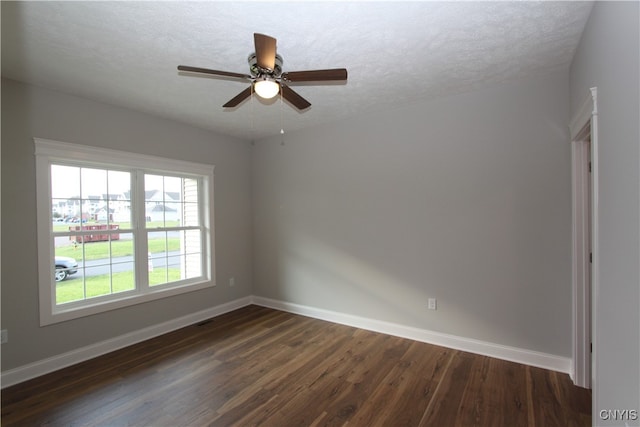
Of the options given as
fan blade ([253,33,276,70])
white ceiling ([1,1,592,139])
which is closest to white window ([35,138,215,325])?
white ceiling ([1,1,592,139])

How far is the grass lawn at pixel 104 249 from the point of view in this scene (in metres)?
3.00

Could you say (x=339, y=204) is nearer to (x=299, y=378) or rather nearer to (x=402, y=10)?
(x=299, y=378)

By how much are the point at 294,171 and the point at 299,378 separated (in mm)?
2795

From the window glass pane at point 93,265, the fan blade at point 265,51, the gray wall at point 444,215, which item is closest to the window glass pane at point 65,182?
the window glass pane at point 93,265

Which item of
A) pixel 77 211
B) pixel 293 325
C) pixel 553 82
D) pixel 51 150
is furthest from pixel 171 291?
pixel 553 82

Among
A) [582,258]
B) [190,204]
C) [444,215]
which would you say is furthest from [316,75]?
→ [190,204]

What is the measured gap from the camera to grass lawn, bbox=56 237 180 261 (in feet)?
9.86

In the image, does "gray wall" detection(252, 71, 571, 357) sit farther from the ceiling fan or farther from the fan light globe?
the fan light globe

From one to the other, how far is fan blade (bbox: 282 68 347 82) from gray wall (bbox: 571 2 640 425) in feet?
4.41

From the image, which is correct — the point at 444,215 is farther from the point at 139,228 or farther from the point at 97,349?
the point at 97,349

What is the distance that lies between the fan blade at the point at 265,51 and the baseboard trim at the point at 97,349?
3357 mm

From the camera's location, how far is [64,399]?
2344 mm

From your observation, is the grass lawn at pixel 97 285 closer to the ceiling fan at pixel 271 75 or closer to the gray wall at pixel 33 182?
the gray wall at pixel 33 182

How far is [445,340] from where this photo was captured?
10.5 ft
